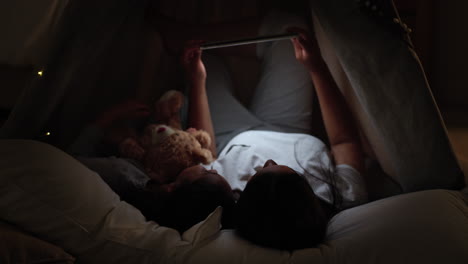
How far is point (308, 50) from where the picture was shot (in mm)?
1155

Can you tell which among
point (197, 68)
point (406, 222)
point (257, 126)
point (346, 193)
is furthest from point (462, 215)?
point (197, 68)

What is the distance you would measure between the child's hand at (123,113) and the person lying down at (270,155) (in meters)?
0.17

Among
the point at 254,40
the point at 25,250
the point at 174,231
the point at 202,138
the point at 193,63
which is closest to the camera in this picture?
the point at 25,250

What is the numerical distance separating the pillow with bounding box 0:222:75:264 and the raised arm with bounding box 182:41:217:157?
1.89 ft

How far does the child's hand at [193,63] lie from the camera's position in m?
1.30

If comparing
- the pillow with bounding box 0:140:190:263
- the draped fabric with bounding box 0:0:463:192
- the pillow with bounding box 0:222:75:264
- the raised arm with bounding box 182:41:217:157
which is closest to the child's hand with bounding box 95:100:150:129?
the draped fabric with bounding box 0:0:463:192

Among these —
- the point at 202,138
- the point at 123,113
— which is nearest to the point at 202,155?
the point at 202,138

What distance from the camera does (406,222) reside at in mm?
876

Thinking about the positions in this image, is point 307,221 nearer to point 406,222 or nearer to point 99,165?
point 406,222

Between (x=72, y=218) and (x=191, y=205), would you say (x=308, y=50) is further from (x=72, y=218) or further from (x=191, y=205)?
(x=72, y=218)

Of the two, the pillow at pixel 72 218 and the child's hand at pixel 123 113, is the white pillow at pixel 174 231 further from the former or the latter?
the child's hand at pixel 123 113

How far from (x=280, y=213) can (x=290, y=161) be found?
0.28 m

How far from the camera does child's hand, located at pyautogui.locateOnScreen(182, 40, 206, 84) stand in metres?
1.30

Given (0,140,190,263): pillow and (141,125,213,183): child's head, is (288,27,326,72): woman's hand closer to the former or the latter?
(141,125,213,183): child's head
